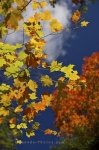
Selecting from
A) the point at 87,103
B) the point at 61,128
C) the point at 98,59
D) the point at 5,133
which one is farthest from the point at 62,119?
the point at 5,133

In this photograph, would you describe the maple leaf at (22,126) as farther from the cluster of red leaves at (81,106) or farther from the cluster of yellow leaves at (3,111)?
the cluster of red leaves at (81,106)

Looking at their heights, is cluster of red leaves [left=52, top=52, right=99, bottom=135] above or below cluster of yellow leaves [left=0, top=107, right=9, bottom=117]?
above

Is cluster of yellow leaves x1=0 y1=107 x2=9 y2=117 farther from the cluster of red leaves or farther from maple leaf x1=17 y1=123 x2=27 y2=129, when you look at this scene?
the cluster of red leaves

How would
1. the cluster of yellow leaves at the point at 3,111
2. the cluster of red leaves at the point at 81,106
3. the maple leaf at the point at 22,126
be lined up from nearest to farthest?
the cluster of yellow leaves at the point at 3,111 → the maple leaf at the point at 22,126 → the cluster of red leaves at the point at 81,106

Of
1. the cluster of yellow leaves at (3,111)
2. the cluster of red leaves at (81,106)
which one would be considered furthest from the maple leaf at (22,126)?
the cluster of red leaves at (81,106)

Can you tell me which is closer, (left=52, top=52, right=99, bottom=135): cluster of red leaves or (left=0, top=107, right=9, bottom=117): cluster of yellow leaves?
(left=0, top=107, right=9, bottom=117): cluster of yellow leaves

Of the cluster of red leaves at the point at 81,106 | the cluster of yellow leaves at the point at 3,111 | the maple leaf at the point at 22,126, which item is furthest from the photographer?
the cluster of red leaves at the point at 81,106

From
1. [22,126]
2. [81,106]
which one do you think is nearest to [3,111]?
[22,126]

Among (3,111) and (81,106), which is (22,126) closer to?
(3,111)

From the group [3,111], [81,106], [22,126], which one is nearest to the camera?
[3,111]

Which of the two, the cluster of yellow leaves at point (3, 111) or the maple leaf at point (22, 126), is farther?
the maple leaf at point (22, 126)

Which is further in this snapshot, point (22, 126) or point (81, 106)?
point (81, 106)

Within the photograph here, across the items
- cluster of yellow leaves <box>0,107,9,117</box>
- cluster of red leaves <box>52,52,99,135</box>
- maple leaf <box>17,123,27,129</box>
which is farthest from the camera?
cluster of red leaves <box>52,52,99,135</box>

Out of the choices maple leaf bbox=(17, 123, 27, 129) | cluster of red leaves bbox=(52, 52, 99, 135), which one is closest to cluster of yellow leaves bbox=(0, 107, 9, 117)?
maple leaf bbox=(17, 123, 27, 129)
